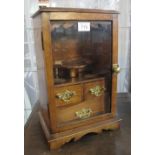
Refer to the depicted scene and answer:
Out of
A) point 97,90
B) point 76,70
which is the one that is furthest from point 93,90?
point 76,70

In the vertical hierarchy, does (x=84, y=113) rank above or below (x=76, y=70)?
below

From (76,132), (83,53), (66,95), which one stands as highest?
(83,53)

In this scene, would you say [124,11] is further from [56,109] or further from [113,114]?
[56,109]

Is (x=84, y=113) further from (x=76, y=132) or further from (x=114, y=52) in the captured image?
(x=114, y=52)

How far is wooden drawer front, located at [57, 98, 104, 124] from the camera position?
0.78 metres

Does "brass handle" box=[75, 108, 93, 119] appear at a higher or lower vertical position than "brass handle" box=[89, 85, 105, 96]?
lower

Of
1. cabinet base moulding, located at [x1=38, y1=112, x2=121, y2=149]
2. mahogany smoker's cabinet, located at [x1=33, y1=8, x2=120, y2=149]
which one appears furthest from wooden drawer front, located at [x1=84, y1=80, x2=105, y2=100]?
cabinet base moulding, located at [x1=38, y1=112, x2=121, y2=149]

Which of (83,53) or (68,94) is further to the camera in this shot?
(83,53)

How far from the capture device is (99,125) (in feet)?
2.71

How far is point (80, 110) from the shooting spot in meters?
0.81

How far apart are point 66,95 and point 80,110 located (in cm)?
11

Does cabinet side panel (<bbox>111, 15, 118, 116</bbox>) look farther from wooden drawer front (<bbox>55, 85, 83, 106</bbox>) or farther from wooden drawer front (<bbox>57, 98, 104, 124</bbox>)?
wooden drawer front (<bbox>55, 85, 83, 106</bbox>)

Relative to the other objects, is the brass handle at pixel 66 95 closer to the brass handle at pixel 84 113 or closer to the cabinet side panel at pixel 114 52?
the brass handle at pixel 84 113
